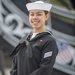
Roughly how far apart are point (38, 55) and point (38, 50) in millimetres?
36

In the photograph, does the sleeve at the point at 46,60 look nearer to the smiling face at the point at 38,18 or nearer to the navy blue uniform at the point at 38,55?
the navy blue uniform at the point at 38,55

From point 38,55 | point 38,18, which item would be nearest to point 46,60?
point 38,55

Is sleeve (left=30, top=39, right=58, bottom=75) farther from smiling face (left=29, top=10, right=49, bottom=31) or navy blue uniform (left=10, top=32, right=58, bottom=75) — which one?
smiling face (left=29, top=10, right=49, bottom=31)

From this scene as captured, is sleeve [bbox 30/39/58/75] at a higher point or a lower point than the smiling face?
lower

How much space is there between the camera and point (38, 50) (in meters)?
2.59

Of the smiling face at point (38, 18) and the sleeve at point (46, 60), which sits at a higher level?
the smiling face at point (38, 18)

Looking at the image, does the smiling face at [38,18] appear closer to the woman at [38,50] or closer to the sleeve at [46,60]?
the woman at [38,50]

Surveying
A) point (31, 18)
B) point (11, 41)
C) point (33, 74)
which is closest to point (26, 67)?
point (33, 74)

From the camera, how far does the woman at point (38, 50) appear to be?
255cm

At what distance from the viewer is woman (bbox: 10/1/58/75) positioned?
8.36ft

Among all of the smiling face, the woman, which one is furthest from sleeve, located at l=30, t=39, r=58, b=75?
the smiling face

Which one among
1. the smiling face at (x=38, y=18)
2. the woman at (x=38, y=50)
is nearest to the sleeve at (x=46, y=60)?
the woman at (x=38, y=50)

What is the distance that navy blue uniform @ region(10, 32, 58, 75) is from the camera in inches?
100

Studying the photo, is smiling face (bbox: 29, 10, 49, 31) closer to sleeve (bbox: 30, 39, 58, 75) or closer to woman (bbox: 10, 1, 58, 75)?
woman (bbox: 10, 1, 58, 75)
